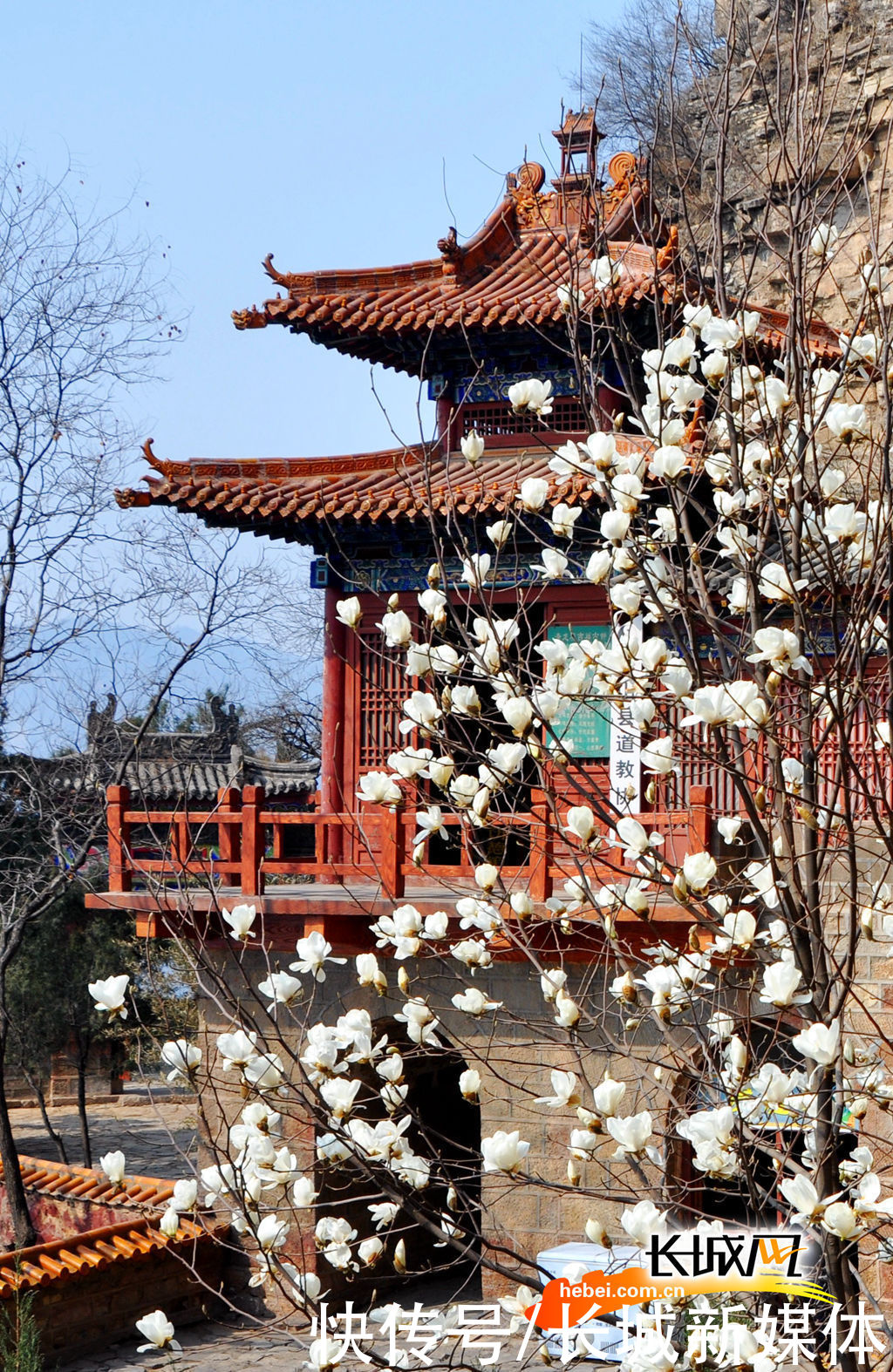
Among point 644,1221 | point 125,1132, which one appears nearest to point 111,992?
point 644,1221

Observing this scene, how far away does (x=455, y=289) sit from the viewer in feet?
39.2

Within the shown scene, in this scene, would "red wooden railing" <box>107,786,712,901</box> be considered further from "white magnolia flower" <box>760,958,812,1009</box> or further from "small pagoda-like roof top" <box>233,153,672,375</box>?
"white magnolia flower" <box>760,958,812,1009</box>

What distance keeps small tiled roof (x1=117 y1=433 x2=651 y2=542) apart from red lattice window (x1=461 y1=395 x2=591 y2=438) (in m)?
0.36

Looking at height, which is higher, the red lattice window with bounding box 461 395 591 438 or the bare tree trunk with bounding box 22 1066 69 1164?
the red lattice window with bounding box 461 395 591 438

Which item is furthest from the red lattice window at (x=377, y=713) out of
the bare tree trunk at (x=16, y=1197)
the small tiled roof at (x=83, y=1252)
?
the bare tree trunk at (x=16, y=1197)

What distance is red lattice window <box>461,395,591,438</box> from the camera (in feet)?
39.1

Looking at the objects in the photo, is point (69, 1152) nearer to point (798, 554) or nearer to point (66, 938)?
point (66, 938)

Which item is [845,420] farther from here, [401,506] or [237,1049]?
[401,506]

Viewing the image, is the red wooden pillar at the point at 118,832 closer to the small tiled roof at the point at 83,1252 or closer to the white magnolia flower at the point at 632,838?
the small tiled roof at the point at 83,1252

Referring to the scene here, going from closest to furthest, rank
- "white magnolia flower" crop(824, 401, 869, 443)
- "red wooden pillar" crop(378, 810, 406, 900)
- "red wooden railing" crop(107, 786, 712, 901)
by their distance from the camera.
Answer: "white magnolia flower" crop(824, 401, 869, 443), "red wooden railing" crop(107, 786, 712, 901), "red wooden pillar" crop(378, 810, 406, 900)

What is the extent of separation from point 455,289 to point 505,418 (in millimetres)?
1225

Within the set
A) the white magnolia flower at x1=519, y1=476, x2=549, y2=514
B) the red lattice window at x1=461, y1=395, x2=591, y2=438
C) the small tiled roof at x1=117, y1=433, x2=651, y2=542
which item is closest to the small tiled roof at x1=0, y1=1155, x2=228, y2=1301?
the small tiled roof at x1=117, y1=433, x2=651, y2=542

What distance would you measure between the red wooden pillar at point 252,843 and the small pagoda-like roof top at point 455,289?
13.8 ft

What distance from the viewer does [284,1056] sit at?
973cm
